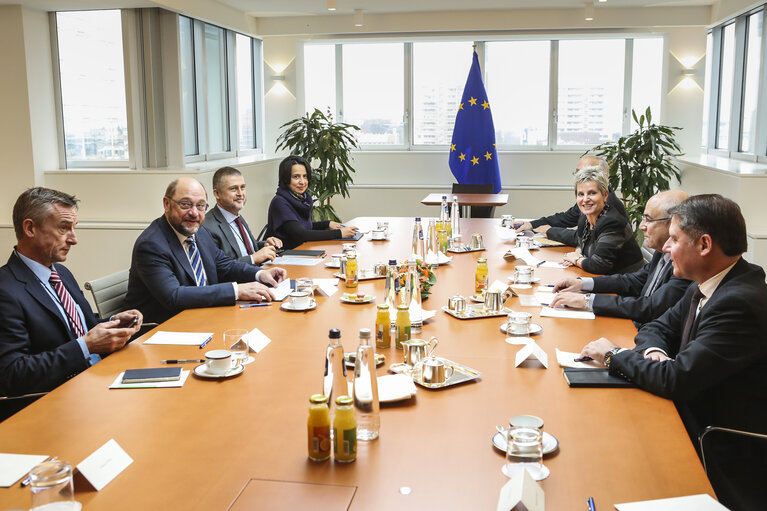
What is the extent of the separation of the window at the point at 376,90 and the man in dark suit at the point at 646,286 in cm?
684

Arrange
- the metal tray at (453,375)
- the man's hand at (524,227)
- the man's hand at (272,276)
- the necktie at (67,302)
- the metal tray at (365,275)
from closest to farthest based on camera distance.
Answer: the metal tray at (453,375) → the necktie at (67,302) → the man's hand at (272,276) → the metal tray at (365,275) → the man's hand at (524,227)

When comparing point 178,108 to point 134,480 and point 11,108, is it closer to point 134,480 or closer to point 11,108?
point 11,108

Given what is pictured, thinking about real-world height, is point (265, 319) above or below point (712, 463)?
above

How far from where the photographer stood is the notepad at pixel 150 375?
2.23 metres

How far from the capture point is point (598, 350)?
2361 millimetres

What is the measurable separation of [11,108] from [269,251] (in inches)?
157

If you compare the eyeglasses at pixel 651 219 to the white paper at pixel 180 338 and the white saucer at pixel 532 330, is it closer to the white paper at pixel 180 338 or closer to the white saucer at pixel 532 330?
the white saucer at pixel 532 330

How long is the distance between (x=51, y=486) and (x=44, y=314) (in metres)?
1.47

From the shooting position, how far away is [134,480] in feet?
5.25

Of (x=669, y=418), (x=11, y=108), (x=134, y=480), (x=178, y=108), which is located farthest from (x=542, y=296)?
(x=11, y=108)

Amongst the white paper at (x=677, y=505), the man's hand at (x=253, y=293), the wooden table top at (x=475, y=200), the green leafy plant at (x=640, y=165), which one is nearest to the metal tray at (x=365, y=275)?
the man's hand at (x=253, y=293)

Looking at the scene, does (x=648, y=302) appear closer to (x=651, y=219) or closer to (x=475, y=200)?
(x=651, y=219)

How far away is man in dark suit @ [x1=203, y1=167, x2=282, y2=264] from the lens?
4.40 meters

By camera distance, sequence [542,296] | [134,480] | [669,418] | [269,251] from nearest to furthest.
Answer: [134,480], [669,418], [542,296], [269,251]
